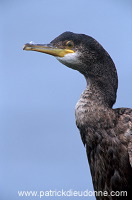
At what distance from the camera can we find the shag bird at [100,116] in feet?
9.89

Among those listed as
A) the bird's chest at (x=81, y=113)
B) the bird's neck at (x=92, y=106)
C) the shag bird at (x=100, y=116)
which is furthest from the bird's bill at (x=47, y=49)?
the bird's chest at (x=81, y=113)

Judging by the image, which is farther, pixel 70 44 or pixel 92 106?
pixel 70 44

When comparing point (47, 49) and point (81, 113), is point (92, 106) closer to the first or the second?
point (81, 113)

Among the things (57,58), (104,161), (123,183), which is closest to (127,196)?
(123,183)

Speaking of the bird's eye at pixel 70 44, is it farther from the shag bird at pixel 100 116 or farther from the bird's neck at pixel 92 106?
the bird's neck at pixel 92 106

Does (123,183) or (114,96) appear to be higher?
(114,96)

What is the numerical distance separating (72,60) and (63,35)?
0.27m

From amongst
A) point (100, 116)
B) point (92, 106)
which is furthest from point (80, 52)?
point (100, 116)

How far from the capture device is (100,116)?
9.98 ft

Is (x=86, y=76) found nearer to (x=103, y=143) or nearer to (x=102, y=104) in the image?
(x=102, y=104)

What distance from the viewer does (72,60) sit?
3189 millimetres

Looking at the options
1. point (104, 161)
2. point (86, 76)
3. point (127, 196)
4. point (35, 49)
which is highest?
point (35, 49)

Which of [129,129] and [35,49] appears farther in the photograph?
[35,49]

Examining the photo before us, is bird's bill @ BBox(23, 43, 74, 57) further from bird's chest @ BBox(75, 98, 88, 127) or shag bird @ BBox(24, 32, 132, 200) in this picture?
bird's chest @ BBox(75, 98, 88, 127)
